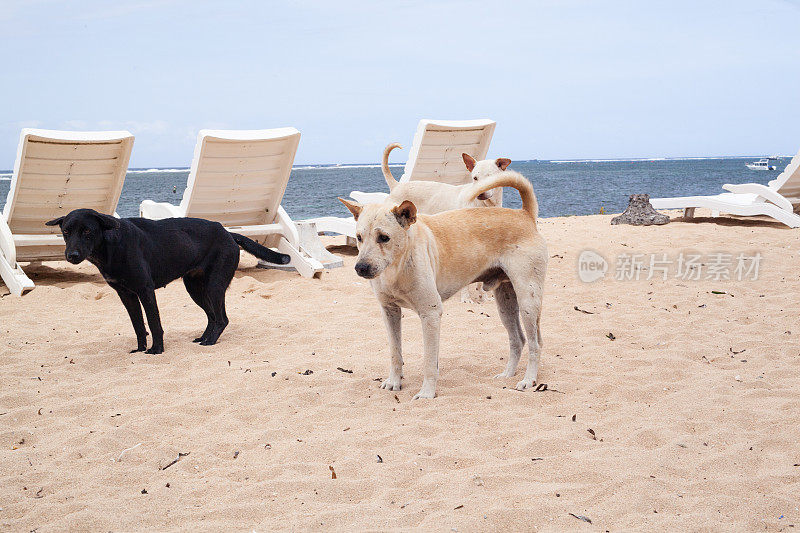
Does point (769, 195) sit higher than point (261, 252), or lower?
higher

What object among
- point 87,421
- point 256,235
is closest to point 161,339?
point 87,421

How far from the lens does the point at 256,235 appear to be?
8320mm

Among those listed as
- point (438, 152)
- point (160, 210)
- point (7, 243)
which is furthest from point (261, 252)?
point (438, 152)

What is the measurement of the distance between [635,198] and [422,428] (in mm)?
9117

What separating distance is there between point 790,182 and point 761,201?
41.2 inches

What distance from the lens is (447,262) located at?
411cm

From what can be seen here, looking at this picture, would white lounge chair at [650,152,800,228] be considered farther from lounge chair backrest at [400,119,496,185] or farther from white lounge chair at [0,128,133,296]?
white lounge chair at [0,128,133,296]

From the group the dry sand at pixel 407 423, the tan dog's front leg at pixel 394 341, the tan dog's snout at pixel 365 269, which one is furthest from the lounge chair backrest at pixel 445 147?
the tan dog's snout at pixel 365 269

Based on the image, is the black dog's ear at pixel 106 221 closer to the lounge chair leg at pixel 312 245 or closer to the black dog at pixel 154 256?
the black dog at pixel 154 256

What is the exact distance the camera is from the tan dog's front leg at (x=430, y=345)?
395 cm

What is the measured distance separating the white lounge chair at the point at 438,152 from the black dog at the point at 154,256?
127 inches

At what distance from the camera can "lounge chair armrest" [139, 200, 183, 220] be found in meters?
8.03

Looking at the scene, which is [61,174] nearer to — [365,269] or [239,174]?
[239,174]

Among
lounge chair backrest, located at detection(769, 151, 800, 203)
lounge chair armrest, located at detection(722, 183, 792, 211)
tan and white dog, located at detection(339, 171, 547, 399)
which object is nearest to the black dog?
tan and white dog, located at detection(339, 171, 547, 399)
